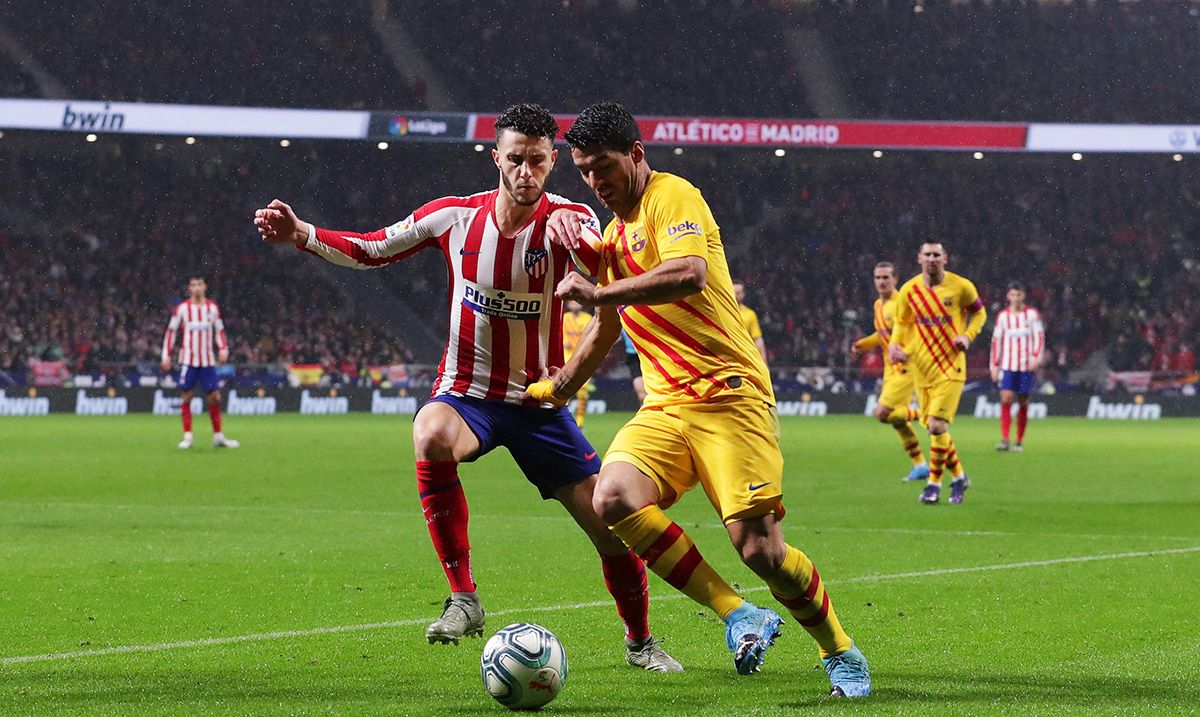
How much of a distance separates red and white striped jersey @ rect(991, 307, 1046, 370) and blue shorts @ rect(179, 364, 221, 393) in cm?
1139

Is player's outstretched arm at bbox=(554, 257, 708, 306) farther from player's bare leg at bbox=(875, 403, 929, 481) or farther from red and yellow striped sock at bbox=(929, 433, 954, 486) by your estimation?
player's bare leg at bbox=(875, 403, 929, 481)

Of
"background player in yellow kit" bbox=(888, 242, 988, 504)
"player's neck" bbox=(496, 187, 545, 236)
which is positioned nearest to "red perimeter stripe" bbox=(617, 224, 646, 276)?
"player's neck" bbox=(496, 187, 545, 236)

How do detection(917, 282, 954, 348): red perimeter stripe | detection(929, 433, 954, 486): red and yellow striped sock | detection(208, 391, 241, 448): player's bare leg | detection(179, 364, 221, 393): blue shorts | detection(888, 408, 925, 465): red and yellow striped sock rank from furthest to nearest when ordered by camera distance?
1. detection(208, 391, 241, 448): player's bare leg
2. detection(179, 364, 221, 393): blue shorts
3. detection(888, 408, 925, 465): red and yellow striped sock
4. detection(917, 282, 954, 348): red perimeter stripe
5. detection(929, 433, 954, 486): red and yellow striped sock

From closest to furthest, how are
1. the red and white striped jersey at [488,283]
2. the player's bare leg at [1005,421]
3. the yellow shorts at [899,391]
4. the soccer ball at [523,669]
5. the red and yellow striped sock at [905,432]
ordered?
1. the soccer ball at [523,669]
2. the red and white striped jersey at [488,283]
3. the yellow shorts at [899,391]
4. the red and yellow striped sock at [905,432]
5. the player's bare leg at [1005,421]

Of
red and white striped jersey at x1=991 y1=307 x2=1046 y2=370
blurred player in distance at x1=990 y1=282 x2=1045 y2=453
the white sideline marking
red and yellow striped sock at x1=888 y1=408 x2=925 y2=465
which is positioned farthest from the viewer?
red and white striped jersey at x1=991 y1=307 x2=1046 y2=370

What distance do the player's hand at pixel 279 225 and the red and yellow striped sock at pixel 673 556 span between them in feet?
5.81

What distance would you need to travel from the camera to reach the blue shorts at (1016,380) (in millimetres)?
22109

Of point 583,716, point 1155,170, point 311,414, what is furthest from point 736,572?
point 1155,170

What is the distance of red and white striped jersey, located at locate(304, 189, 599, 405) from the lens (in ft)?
20.7

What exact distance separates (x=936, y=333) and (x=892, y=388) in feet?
2.88

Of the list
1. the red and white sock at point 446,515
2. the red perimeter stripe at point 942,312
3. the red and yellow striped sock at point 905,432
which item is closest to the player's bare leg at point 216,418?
the red and yellow striped sock at point 905,432

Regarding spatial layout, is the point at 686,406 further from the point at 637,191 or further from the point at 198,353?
the point at 198,353

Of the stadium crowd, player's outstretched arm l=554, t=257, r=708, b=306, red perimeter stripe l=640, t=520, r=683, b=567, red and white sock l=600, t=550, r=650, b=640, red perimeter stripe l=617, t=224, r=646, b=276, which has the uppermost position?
the stadium crowd

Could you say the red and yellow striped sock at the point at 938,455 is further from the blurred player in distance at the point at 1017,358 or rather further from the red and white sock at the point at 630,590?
the blurred player in distance at the point at 1017,358
